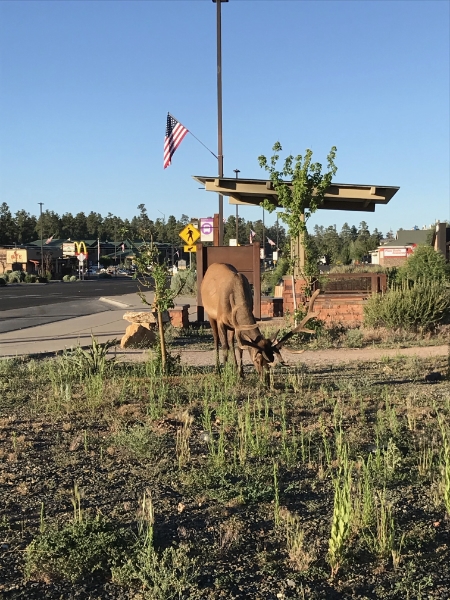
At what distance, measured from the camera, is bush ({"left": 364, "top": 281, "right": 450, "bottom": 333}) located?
535 inches

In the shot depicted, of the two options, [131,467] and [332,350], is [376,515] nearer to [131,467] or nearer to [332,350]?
[131,467]

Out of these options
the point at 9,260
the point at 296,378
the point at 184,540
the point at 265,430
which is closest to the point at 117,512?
the point at 184,540

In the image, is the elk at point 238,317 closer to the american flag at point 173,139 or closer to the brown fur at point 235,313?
the brown fur at point 235,313

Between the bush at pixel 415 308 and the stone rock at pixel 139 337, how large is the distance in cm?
489

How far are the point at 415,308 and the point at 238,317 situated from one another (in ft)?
20.2

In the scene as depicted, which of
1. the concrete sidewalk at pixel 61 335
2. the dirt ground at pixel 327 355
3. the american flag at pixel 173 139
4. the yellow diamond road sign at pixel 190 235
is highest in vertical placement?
the american flag at pixel 173 139

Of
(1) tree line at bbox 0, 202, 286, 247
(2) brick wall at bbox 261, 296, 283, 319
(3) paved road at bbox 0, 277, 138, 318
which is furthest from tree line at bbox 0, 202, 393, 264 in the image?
(2) brick wall at bbox 261, 296, 283, 319

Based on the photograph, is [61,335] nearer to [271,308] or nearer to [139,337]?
[139,337]

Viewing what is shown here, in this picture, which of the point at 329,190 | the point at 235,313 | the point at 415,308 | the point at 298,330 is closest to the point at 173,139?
the point at 329,190

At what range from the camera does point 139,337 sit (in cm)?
1336

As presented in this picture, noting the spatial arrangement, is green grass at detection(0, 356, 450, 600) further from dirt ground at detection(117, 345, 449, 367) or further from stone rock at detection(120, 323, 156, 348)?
stone rock at detection(120, 323, 156, 348)

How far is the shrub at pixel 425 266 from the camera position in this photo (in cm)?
1805

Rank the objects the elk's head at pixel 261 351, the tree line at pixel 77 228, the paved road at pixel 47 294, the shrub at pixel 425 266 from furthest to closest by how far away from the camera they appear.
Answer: the tree line at pixel 77 228 → the paved road at pixel 47 294 → the shrub at pixel 425 266 → the elk's head at pixel 261 351

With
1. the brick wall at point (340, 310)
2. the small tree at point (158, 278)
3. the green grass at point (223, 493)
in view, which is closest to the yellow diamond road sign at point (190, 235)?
the brick wall at point (340, 310)
